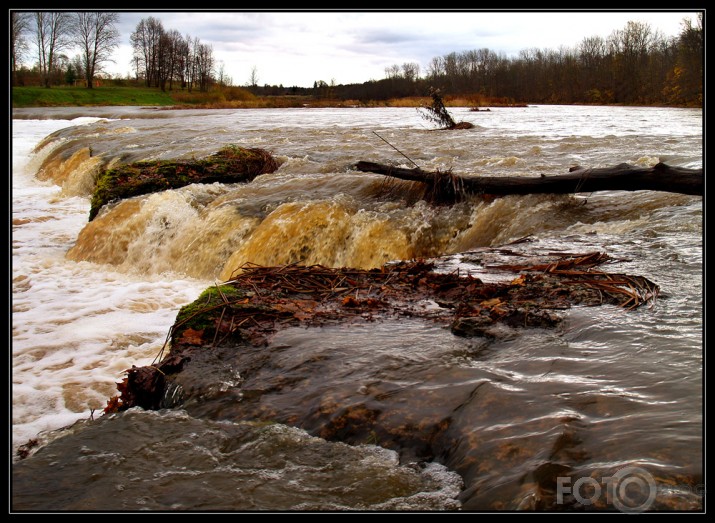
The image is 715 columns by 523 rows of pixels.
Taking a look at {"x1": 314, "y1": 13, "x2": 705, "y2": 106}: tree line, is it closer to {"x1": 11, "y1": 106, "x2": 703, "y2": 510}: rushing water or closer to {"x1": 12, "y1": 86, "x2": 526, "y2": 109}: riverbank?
{"x1": 12, "y1": 86, "x2": 526, "y2": 109}: riverbank

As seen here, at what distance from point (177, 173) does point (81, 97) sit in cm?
5474

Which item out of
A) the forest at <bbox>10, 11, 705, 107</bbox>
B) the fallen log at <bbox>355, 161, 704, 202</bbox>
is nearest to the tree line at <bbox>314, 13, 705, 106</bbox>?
the forest at <bbox>10, 11, 705, 107</bbox>

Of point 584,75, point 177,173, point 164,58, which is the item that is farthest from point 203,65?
point 177,173

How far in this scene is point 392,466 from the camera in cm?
235

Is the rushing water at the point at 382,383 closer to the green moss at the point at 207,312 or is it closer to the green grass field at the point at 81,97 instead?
the green moss at the point at 207,312

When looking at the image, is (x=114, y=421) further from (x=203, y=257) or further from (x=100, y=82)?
(x=100, y=82)

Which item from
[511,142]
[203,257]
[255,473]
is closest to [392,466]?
[255,473]

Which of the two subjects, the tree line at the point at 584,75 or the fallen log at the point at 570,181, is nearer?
the fallen log at the point at 570,181

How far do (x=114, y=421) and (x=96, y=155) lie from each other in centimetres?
1517

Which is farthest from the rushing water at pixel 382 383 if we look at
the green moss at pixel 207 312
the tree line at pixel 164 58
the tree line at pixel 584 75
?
the tree line at pixel 164 58

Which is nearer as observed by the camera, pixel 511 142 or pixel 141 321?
pixel 141 321

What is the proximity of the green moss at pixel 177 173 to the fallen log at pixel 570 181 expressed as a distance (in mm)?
4000

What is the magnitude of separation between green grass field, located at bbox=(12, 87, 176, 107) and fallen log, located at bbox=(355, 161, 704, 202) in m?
49.0

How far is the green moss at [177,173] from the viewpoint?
10.8 metres
